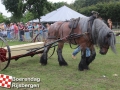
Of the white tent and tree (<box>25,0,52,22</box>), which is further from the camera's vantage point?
the white tent

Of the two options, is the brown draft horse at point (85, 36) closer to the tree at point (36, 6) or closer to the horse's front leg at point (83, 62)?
the horse's front leg at point (83, 62)

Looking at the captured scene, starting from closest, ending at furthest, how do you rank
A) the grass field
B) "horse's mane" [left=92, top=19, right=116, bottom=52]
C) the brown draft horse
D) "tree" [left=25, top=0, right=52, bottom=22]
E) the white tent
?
the grass field < "horse's mane" [left=92, top=19, right=116, bottom=52] < the brown draft horse < "tree" [left=25, top=0, right=52, bottom=22] < the white tent

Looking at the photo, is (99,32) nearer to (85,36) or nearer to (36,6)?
(85,36)

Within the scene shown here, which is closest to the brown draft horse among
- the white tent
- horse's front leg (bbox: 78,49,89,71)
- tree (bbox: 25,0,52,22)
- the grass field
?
horse's front leg (bbox: 78,49,89,71)

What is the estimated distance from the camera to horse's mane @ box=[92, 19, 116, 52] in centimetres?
610

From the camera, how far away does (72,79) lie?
19.9ft

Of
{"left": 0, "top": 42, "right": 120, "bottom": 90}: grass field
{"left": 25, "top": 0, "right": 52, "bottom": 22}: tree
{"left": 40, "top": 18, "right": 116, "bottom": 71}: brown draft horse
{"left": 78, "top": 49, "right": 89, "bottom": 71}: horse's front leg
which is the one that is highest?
{"left": 25, "top": 0, "right": 52, "bottom": 22}: tree

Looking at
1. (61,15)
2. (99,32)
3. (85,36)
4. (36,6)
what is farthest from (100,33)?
(61,15)

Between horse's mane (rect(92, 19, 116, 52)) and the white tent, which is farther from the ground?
the white tent

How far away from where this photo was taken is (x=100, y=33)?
246 inches

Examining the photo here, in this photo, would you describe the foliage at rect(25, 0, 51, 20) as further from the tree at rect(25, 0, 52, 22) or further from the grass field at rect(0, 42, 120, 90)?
the grass field at rect(0, 42, 120, 90)

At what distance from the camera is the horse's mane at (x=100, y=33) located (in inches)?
240

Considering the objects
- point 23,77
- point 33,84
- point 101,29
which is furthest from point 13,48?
point 101,29

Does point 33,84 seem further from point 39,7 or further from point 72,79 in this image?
point 39,7
